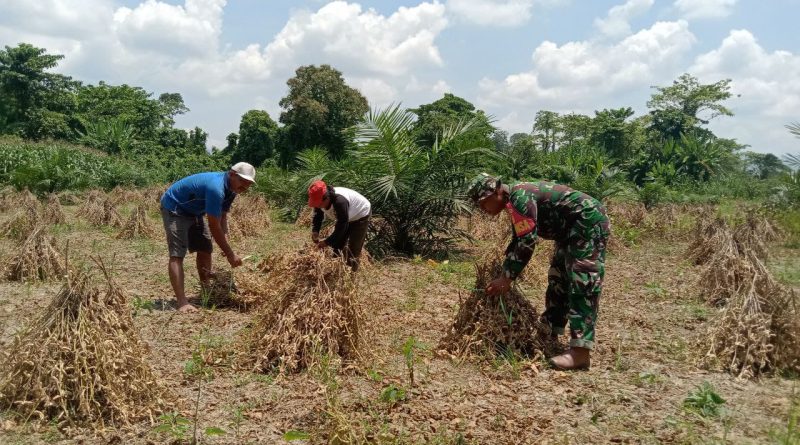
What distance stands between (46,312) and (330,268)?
1.77 m

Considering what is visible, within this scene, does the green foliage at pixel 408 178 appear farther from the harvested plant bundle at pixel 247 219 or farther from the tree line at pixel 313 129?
the tree line at pixel 313 129

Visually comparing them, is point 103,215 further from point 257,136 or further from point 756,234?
point 257,136

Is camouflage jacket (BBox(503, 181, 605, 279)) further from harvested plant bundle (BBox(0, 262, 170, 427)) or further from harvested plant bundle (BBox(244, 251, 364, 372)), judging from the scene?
harvested plant bundle (BBox(0, 262, 170, 427))

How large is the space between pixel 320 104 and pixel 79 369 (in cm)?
2515

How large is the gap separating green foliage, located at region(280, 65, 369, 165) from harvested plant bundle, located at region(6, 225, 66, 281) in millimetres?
20445

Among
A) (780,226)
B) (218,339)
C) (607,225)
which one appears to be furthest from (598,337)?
(780,226)

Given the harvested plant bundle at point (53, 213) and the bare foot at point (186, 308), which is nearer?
the bare foot at point (186, 308)

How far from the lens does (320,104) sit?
90.3 ft

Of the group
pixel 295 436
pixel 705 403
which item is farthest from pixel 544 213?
pixel 295 436

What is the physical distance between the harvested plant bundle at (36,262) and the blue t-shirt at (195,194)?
75.3 inches

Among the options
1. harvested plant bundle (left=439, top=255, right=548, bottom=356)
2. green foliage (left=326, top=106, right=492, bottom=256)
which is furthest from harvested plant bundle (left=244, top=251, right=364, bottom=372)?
green foliage (left=326, top=106, right=492, bottom=256)

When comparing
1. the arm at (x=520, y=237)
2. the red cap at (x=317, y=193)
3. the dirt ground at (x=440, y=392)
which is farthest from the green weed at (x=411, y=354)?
the red cap at (x=317, y=193)

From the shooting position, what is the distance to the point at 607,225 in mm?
4387

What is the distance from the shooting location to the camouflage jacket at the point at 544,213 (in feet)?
13.7
